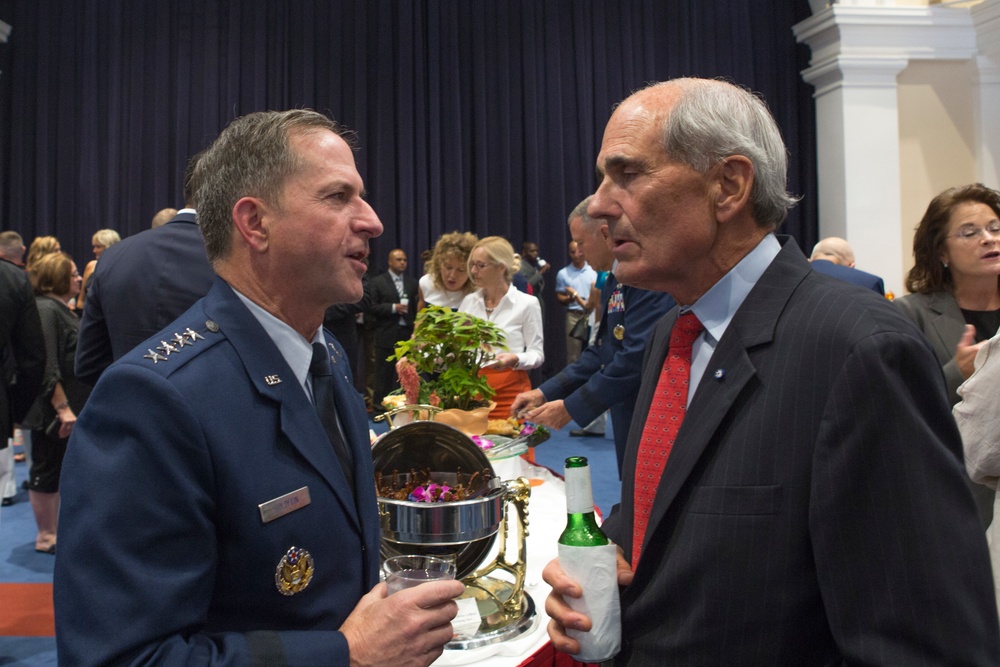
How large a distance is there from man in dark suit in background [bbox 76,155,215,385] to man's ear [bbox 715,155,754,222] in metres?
1.57

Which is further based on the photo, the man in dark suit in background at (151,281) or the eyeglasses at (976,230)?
the eyeglasses at (976,230)

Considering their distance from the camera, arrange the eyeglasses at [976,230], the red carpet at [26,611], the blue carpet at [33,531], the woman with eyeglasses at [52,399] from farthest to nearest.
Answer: the woman with eyeglasses at [52,399], the red carpet at [26,611], the blue carpet at [33,531], the eyeglasses at [976,230]

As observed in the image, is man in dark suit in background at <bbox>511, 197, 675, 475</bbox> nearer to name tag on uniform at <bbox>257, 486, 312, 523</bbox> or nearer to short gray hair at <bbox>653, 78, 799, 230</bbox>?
short gray hair at <bbox>653, 78, 799, 230</bbox>

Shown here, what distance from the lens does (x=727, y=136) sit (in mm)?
1146

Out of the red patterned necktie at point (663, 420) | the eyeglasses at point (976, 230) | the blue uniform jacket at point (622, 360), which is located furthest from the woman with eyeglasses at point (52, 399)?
the eyeglasses at point (976, 230)

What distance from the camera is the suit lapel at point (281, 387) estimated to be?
1092 millimetres

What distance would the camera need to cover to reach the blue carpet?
120 inches

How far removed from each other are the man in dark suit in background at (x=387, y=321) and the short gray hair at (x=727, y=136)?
7001 mm

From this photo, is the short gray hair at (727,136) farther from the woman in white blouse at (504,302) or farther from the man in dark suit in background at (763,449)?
the woman in white blouse at (504,302)

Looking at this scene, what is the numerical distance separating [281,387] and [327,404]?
6.1 inches

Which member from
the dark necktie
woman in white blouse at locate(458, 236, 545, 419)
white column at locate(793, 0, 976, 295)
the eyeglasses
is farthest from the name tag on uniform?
white column at locate(793, 0, 976, 295)

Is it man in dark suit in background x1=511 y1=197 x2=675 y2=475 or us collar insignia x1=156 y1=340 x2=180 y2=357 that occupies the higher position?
us collar insignia x1=156 y1=340 x2=180 y2=357

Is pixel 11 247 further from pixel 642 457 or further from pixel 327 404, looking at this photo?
pixel 642 457

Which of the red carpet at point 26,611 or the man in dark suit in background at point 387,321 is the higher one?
the man in dark suit in background at point 387,321
